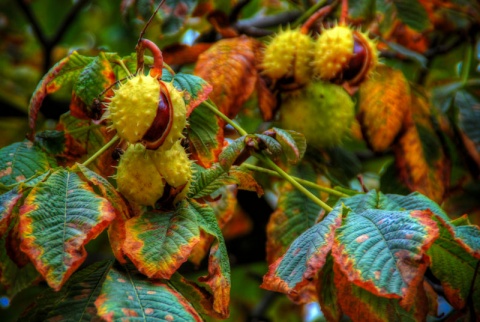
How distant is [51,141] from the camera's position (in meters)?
1.40

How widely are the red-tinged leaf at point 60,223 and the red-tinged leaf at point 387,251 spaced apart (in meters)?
0.39

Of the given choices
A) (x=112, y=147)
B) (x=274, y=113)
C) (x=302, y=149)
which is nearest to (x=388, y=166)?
(x=274, y=113)

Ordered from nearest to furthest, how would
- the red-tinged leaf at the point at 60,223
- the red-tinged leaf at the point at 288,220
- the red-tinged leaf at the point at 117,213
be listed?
the red-tinged leaf at the point at 60,223, the red-tinged leaf at the point at 117,213, the red-tinged leaf at the point at 288,220

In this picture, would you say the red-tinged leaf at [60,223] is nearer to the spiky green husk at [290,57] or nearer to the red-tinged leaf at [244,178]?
the red-tinged leaf at [244,178]

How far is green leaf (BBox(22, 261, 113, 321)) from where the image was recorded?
3.49 feet

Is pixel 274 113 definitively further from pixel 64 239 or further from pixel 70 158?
pixel 64 239

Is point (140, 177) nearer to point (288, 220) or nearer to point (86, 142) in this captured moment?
point (86, 142)

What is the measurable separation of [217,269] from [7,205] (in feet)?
1.20

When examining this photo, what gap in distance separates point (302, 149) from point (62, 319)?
546mm

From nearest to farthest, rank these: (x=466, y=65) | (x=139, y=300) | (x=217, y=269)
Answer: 1. (x=139, y=300)
2. (x=217, y=269)
3. (x=466, y=65)

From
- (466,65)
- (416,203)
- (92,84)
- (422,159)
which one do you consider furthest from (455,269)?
(466,65)

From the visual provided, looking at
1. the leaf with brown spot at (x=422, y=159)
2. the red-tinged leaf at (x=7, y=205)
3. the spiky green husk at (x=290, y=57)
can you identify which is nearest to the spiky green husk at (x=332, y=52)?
the spiky green husk at (x=290, y=57)

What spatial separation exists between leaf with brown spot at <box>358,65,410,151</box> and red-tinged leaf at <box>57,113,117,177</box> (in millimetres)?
677

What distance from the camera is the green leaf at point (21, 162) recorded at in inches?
50.1
